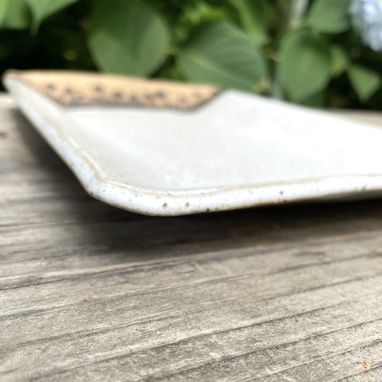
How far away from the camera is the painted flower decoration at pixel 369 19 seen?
106 cm

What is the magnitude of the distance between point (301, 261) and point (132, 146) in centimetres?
30

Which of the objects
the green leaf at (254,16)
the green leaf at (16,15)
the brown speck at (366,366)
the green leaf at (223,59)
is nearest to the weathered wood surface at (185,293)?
the brown speck at (366,366)

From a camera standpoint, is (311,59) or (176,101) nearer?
(176,101)

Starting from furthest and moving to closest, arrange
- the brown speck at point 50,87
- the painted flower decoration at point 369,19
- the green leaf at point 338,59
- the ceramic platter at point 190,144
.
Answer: the green leaf at point 338,59 < the painted flower decoration at point 369,19 < the brown speck at point 50,87 < the ceramic platter at point 190,144

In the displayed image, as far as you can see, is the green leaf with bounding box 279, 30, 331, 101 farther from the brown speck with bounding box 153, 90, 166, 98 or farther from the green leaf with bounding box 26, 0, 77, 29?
the green leaf with bounding box 26, 0, 77, 29

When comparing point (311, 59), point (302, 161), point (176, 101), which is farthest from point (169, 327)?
point (311, 59)

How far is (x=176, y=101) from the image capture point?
3.16 ft

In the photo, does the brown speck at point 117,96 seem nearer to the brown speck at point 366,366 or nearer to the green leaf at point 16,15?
the green leaf at point 16,15

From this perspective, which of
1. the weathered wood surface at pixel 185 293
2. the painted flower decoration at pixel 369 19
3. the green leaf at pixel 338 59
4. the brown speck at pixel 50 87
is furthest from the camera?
the green leaf at pixel 338 59

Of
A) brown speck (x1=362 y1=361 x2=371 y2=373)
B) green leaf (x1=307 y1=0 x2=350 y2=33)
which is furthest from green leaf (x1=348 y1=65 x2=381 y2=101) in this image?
brown speck (x1=362 y1=361 x2=371 y2=373)

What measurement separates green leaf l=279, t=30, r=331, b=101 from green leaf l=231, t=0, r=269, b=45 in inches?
5.1

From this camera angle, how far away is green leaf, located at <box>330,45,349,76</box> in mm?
1190

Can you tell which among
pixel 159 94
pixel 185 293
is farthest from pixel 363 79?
pixel 185 293

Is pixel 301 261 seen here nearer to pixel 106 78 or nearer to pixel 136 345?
pixel 136 345
